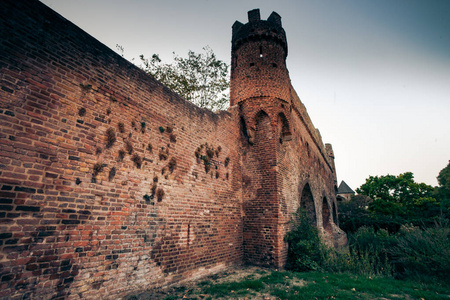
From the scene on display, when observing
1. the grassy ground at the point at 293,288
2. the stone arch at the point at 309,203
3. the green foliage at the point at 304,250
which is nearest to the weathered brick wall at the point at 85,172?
the grassy ground at the point at 293,288

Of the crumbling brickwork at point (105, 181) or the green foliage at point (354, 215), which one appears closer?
the crumbling brickwork at point (105, 181)

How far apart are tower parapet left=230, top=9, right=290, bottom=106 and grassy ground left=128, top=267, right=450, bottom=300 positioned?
22.9ft

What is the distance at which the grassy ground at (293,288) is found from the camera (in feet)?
16.0

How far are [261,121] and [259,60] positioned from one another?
2930mm

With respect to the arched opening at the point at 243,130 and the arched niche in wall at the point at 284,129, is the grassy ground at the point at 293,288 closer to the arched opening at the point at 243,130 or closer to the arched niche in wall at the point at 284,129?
the arched opening at the point at 243,130

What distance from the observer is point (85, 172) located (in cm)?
412

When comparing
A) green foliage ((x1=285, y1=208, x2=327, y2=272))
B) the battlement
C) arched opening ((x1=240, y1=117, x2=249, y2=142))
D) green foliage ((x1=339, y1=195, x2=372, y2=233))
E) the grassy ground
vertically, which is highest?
the battlement

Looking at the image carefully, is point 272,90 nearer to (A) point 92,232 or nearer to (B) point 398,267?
(A) point 92,232

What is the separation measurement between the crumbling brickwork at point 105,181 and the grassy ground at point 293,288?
0.62m

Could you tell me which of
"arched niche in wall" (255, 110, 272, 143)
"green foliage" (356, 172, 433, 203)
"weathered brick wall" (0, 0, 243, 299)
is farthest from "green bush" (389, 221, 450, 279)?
"green foliage" (356, 172, 433, 203)

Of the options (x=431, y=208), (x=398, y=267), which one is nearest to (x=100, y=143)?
(x=398, y=267)

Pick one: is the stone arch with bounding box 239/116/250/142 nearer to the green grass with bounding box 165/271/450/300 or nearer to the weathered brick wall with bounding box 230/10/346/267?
the weathered brick wall with bounding box 230/10/346/267

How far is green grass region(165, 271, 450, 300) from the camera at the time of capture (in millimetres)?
4934

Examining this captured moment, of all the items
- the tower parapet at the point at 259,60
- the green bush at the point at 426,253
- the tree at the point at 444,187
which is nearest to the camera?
the green bush at the point at 426,253
